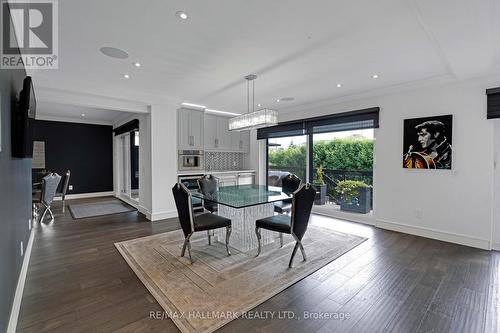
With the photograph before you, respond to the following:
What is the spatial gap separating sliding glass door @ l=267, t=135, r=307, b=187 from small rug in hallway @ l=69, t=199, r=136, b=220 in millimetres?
3848

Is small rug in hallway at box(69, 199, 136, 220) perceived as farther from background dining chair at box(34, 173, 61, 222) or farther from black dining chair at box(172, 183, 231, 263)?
black dining chair at box(172, 183, 231, 263)

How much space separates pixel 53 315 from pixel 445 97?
219 inches

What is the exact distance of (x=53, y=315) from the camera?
6.31 ft

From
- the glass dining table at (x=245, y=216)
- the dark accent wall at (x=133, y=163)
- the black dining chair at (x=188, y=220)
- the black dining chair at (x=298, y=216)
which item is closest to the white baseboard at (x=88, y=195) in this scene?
the dark accent wall at (x=133, y=163)

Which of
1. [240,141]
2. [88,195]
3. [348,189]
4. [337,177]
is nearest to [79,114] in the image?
[88,195]

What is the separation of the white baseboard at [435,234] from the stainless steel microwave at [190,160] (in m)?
4.16

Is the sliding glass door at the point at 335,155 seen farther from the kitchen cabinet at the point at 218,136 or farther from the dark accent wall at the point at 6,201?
the dark accent wall at the point at 6,201

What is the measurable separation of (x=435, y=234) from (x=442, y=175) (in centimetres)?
97

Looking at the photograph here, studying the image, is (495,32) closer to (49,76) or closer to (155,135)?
(155,135)

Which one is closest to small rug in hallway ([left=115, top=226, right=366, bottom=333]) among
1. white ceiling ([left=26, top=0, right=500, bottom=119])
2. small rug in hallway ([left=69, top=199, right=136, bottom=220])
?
small rug in hallway ([left=69, top=199, right=136, bottom=220])

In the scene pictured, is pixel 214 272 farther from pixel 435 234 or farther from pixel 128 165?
pixel 128 165

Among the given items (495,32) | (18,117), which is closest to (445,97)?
(495,32)

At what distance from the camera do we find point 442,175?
3701 millimetres

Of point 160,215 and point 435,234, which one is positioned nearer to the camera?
point 435,234
